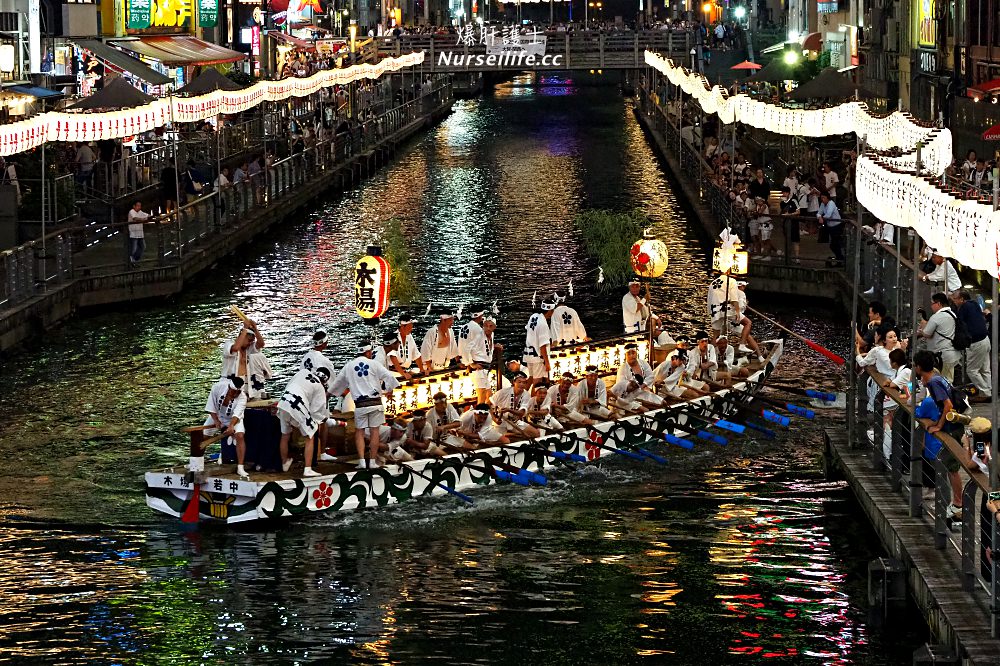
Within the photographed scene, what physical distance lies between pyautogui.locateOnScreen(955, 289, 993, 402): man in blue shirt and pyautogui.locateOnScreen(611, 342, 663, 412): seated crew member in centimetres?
482

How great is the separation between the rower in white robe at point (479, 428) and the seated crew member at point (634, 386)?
8.80 feet

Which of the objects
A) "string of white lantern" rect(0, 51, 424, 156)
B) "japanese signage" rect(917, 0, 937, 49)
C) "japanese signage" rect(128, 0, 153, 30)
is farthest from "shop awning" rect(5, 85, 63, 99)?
"japanese signage" rect(917, 0, 937, 49)

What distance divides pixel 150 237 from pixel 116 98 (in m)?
3.66

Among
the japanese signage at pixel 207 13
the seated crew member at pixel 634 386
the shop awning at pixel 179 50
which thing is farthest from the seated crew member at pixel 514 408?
the japanese signage at pixel 207 13

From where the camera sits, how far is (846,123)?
3400cm

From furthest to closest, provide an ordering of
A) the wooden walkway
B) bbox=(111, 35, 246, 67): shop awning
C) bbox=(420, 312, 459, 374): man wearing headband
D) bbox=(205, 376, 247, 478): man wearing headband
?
bbox=(111, 35, 246, 67): shop awning, bbox=(420, 312, 459, 374): man wearing headband, bbox=(205, 376, 247, 478): man wearing headband, the wooden walkway

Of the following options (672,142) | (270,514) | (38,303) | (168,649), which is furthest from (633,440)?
(672,142)

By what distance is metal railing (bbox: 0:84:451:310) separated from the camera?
1337 inches

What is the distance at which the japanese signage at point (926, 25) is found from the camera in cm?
5397

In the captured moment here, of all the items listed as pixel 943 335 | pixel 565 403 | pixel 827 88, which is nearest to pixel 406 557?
pixel 565 403

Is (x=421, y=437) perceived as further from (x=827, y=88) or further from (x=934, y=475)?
(x=827, y=88)

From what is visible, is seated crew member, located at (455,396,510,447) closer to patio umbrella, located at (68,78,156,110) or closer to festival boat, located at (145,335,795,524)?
festival boat, located at (145,335,795,524)

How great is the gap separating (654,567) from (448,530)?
2947mm

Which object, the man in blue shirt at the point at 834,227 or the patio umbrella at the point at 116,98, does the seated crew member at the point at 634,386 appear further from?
the patio umbrella at the point at 116,98
